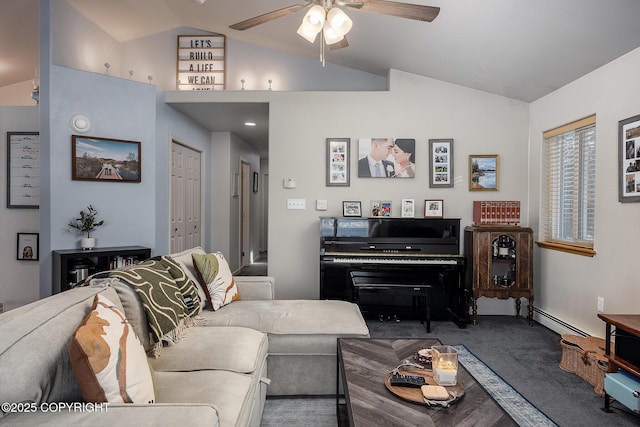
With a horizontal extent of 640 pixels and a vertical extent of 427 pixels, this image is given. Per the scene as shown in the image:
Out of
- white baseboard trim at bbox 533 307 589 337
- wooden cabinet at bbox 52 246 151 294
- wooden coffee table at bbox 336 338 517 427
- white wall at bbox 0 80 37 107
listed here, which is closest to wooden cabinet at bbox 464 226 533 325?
white baseboard trim at bbox 533 307 589 337

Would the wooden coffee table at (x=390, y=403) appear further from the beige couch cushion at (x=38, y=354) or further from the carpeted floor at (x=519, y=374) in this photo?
the beige couch cushion at (x=38, y=354)

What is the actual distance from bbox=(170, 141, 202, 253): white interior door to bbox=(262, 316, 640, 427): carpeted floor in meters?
2.70

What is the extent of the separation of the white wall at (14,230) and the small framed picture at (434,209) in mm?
4200

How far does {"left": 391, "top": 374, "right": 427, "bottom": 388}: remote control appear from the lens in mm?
1490

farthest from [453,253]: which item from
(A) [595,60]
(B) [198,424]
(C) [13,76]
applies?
(C) [13,76]

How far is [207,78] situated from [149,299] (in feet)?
11.8

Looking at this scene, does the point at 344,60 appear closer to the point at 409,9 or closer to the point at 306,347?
the point at 409,9

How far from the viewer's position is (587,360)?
2.52 metres

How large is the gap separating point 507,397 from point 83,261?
382cm

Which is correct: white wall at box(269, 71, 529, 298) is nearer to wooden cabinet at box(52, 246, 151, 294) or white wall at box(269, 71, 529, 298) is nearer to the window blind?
the window blind

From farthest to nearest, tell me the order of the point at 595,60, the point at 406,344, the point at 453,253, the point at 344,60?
the point at 344,60
the point at 453,253
the point at 595,60
the point at 406,344

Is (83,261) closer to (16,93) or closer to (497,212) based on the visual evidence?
(16,93)

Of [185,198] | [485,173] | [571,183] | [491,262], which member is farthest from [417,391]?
[185,198]

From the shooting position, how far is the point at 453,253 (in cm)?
366
